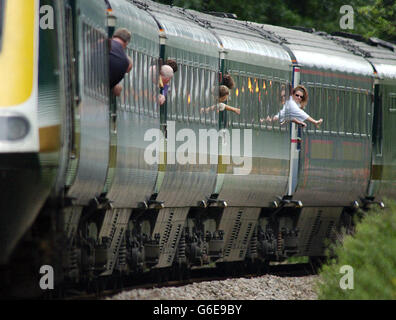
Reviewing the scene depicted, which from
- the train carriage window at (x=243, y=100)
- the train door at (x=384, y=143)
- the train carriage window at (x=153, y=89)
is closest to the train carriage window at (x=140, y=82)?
the train carriage window at (x=153, y=89)

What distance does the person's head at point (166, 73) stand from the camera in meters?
17.1

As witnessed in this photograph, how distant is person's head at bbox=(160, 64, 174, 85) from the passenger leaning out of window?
2699mm

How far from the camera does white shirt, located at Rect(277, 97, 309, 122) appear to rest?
71.4 ft

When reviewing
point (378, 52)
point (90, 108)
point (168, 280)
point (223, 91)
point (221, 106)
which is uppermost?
point (378, 52)

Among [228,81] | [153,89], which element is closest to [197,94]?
[228,81]

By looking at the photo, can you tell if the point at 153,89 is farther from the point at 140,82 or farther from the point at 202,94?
the point at 202,94

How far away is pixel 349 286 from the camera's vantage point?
13484 mm

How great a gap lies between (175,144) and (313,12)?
67.9 ft

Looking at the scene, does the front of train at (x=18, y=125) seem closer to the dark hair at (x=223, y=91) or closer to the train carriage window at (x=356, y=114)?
the dark hair at (x=223, y=91)

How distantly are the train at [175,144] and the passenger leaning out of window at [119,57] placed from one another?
0.12 m

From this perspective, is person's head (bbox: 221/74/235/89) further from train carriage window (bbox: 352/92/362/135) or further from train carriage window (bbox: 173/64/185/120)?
train carriage window (bbox: 352/92/362/135)

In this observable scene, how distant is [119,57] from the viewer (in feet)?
46.3

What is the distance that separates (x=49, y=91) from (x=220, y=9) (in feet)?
73.8

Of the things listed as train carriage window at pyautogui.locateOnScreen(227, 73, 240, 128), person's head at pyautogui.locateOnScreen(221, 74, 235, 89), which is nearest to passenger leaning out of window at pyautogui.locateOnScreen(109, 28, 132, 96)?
person's head at pyautogui.locateOnScreen(221, 74, 235, 89)
